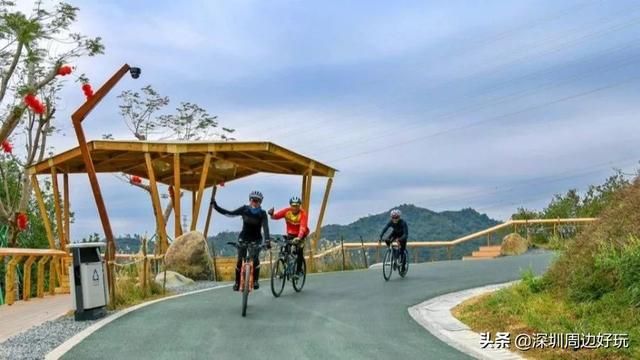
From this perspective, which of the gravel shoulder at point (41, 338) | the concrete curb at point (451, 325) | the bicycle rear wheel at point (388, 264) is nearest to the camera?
the concrete curb at point (451, 325)

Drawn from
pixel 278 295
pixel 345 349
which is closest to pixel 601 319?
pixel 345 349

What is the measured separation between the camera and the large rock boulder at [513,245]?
28984 millimetres

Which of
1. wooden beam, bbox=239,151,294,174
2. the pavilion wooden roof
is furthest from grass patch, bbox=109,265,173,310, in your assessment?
wooden beam, bbox=239,151,294,174

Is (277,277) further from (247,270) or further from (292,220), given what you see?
(247,270)

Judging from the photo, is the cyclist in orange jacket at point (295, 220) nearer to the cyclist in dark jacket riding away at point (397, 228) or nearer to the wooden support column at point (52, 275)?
the cyclist in dark jacket riding away at point (397, 228)

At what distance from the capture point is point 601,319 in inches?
325

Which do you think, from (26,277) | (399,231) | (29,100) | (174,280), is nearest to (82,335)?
(26,277)

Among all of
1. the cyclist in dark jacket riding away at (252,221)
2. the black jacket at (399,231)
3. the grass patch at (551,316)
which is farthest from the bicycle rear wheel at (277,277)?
the black jacket at (399,231)

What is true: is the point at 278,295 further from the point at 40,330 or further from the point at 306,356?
the point at 306,356

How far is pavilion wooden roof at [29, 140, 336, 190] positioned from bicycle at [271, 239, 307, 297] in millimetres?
10070

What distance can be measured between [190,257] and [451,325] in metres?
10.8

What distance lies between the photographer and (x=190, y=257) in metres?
19.3

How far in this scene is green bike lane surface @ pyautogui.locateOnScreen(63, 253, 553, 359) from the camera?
26.3 ft

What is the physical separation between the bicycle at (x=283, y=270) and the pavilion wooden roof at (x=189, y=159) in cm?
1007
